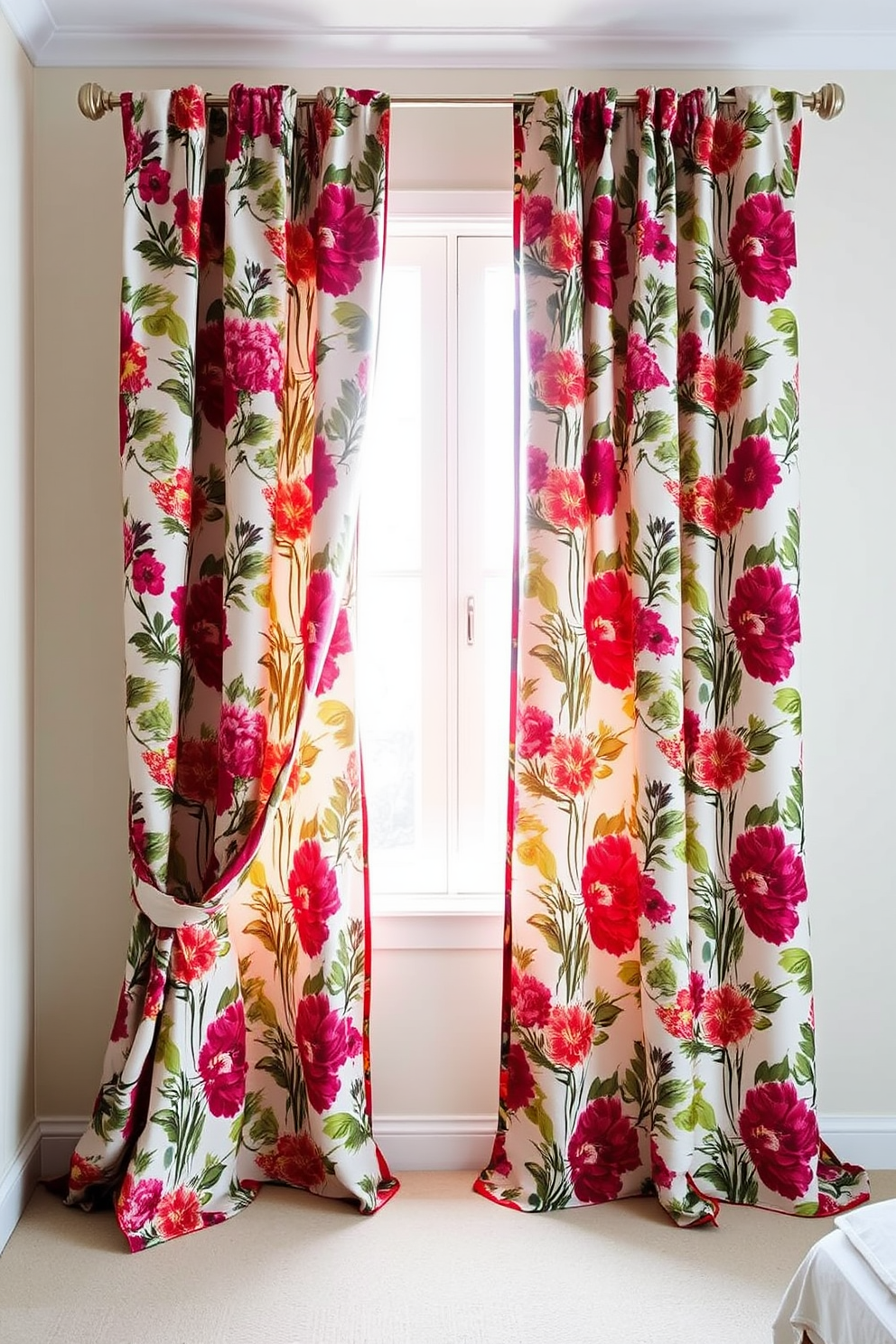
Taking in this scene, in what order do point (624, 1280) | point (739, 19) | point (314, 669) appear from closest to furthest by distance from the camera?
1. point (624, 1280)
2. point (314, 669)
3. point (739, 19)

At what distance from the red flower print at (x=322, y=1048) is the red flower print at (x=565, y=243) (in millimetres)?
1675

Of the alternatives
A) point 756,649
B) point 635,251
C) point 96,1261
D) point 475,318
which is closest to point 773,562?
point 756,649

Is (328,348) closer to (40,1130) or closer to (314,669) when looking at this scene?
(314,669)

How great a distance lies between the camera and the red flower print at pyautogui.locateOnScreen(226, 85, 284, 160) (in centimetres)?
227

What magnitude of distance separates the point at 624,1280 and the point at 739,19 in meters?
2.72

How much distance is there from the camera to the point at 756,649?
2.34m

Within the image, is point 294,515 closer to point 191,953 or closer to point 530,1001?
point 191,953

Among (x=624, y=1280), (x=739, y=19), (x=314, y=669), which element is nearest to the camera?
(x=624, y=1280)

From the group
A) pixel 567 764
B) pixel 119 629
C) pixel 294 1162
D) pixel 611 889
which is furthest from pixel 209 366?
pixel 294 1162

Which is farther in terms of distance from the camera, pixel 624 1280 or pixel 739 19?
pixel 739 19

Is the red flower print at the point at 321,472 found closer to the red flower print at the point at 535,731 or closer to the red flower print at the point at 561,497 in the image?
the red flower print at the point at 561,497

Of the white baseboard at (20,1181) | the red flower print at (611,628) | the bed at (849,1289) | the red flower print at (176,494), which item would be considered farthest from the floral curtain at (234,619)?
the bed at (849,1289)

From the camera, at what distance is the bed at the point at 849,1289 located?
1.28 meters

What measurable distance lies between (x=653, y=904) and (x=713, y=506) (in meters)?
0.89
